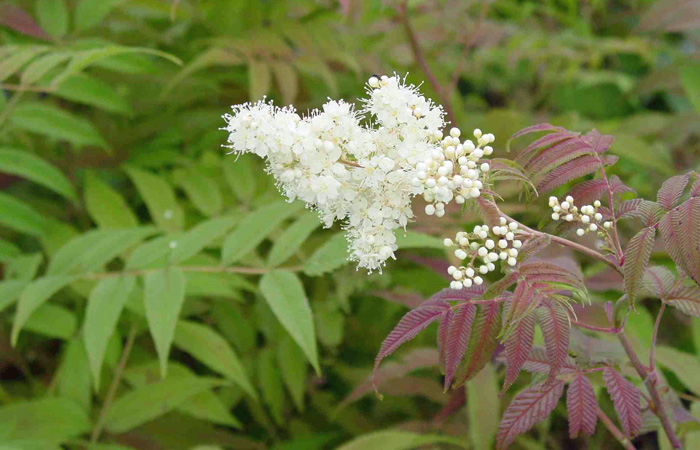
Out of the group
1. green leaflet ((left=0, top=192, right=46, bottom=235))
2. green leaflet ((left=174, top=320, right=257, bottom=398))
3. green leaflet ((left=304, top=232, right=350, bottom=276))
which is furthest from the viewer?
green leaflet ((left=0, top=192, right=46, bottom=235))

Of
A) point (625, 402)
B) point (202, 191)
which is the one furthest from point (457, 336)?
point (202, 191)

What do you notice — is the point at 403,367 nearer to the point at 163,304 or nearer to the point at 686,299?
the point at 163,304

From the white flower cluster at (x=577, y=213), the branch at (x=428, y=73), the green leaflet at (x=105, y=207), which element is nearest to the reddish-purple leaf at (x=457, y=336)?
the white flower cluster at (x=577, y=213)

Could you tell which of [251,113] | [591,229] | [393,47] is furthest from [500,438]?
[393,47]

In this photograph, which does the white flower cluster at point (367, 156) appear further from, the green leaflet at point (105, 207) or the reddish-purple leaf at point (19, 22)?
the reddish-purple leaf at point (19, 22)

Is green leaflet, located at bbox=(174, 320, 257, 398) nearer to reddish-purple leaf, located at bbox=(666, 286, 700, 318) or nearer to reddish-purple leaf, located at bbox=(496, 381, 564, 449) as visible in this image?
reddish-purple leaf, located at bbox=(496, 381, 564, 449)

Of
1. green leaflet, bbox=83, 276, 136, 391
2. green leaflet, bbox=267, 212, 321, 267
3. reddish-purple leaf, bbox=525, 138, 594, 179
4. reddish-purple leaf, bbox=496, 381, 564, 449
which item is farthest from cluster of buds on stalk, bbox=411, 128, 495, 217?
green leaflet, bbox=83, 276, 136, 391

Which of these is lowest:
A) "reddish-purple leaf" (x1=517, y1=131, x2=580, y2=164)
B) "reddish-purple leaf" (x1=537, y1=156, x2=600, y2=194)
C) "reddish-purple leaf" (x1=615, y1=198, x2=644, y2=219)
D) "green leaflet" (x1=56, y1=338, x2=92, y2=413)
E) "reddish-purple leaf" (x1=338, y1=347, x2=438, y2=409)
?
"green leaflet" (x1=56, y1=338, x2=92, y2=413)
